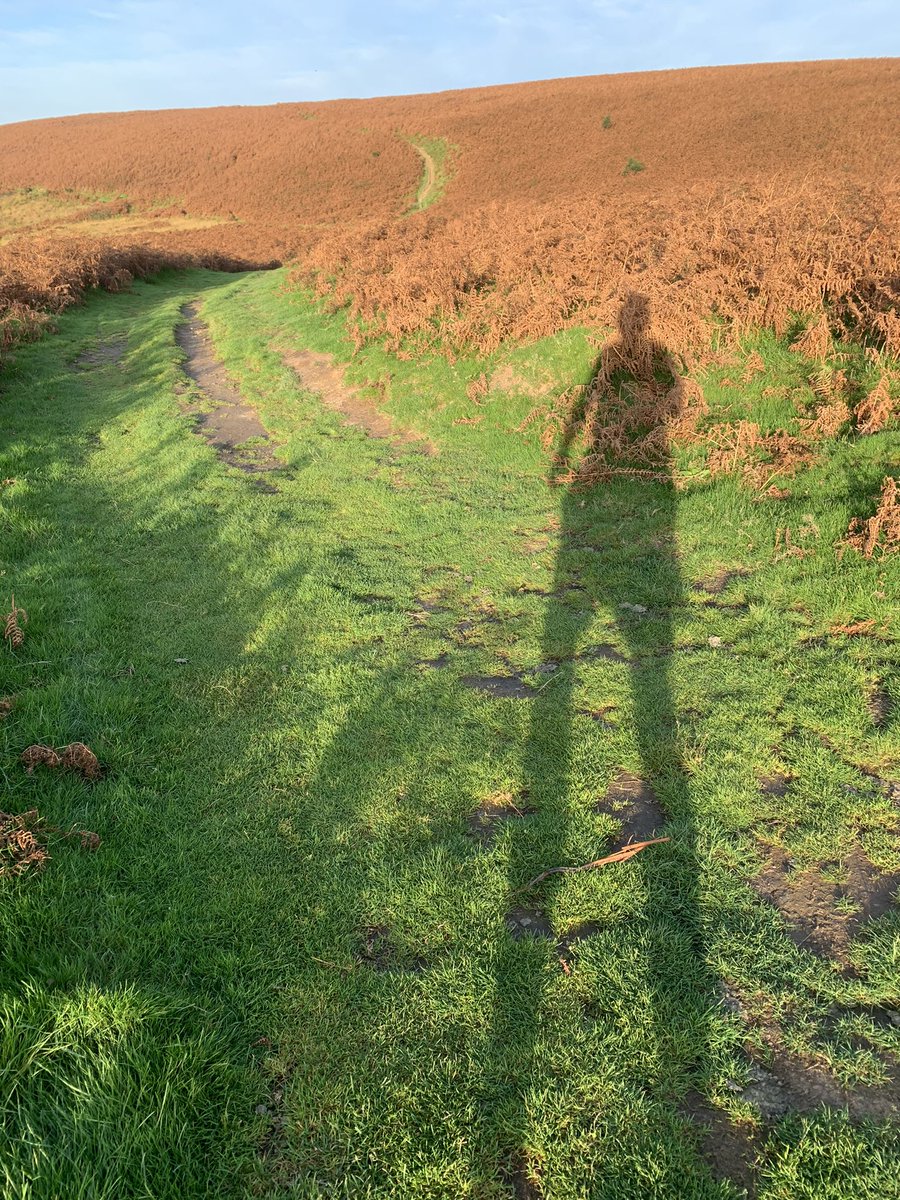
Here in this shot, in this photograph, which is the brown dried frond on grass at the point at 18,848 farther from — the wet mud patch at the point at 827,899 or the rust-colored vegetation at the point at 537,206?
the rust-colored vegetation at the point at 537,206

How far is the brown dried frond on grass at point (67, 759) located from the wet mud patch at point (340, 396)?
792 cm

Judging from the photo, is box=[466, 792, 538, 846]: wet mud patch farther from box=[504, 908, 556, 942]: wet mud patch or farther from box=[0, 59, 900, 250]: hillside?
box=[0, 59, 900, 250]: hillside

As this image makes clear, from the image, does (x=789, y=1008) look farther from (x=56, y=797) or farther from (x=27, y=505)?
(x=27, y=505)

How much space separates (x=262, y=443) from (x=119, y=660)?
731 centimetres

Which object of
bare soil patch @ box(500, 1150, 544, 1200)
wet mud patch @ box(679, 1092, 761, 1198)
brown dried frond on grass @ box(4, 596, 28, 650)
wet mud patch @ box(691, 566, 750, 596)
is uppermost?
brown dried frond on grass @ box(4, 596, 28, 650)

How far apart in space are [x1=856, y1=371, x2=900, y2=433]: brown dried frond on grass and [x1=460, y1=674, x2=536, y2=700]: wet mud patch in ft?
18.3

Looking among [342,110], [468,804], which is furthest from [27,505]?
[342,110]

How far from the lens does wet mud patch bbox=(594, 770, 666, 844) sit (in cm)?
430

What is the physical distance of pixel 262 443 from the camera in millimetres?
12461

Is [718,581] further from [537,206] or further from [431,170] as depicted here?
[431,170]

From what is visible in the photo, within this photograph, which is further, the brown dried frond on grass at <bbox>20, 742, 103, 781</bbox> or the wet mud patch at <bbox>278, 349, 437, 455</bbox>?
the wet mud patch at <bbox>278, 349, 437, 455</bbox>

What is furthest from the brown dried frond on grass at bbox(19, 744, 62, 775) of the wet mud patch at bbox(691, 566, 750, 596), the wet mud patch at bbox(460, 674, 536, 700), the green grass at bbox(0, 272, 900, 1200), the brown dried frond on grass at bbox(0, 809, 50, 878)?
the wet mud patch at bbox(691, 566, 750, 596)

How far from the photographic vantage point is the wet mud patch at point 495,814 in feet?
14.3

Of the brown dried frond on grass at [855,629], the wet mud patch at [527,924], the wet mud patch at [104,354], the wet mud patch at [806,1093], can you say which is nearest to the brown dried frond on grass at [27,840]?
the wet mud patch at [527,924]
